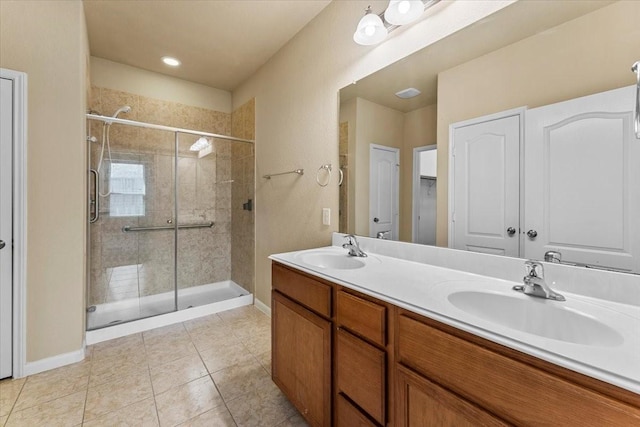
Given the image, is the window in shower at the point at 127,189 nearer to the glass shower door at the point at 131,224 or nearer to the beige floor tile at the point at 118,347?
the glass shower door at the point at 131,224

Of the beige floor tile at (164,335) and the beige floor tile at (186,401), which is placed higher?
the beige floor tile at (164,335)

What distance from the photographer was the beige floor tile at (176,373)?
5.65 ft

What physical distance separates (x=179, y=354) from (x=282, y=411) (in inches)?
40.1

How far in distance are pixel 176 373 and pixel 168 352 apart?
1.10 ft

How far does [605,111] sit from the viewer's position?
945mm

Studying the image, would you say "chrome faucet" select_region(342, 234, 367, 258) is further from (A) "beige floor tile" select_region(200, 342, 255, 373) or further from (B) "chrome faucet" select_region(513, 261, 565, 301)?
(A) "beige floor tile" select_region(200, 342, 255, 373)

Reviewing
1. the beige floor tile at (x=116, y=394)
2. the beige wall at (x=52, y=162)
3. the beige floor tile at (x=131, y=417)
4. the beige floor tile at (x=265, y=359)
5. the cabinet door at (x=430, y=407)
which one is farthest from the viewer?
the beige floor tile at (x=265, y=359)

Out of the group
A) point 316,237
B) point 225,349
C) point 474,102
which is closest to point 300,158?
point 316,237

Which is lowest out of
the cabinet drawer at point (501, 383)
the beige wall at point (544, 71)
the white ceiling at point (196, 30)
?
the cabinet drawer at point (501, 383)

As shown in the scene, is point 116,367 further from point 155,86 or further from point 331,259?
point 155,86

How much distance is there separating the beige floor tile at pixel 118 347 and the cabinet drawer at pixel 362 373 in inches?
72.1

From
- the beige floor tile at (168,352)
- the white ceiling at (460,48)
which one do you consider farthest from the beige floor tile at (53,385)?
the white ceiling at (460,48)

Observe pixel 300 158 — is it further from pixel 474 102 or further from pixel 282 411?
pixel 282 411

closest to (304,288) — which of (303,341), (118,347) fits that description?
(303,341)
